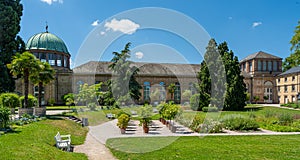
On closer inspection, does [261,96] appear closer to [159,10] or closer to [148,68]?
[148,68]

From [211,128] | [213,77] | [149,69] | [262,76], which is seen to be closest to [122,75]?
[213,77]

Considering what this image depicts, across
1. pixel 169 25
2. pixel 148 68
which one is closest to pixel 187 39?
pixel 169 25

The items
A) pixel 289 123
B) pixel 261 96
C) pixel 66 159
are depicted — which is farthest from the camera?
pixel 261 96

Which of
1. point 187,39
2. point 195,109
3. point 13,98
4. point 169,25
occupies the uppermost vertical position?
point 169,25

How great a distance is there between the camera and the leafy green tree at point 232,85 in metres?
29.2

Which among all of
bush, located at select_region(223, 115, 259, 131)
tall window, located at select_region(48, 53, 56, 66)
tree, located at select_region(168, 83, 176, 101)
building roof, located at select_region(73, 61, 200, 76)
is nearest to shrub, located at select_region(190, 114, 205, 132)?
bush, located at select_region(223, 115, 259, 131)

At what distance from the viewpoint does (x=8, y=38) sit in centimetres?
2795

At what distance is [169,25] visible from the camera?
31.5ft

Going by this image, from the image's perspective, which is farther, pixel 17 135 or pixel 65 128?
pixel 65 128

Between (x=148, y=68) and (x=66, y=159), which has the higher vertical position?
(x=148, y=68)

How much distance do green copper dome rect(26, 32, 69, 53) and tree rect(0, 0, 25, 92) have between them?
25.8 ft

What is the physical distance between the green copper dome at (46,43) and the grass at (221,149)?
31.5 m

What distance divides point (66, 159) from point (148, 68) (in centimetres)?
3454

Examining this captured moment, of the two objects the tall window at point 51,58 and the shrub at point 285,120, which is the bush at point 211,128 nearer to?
the shrub at point 285,120
